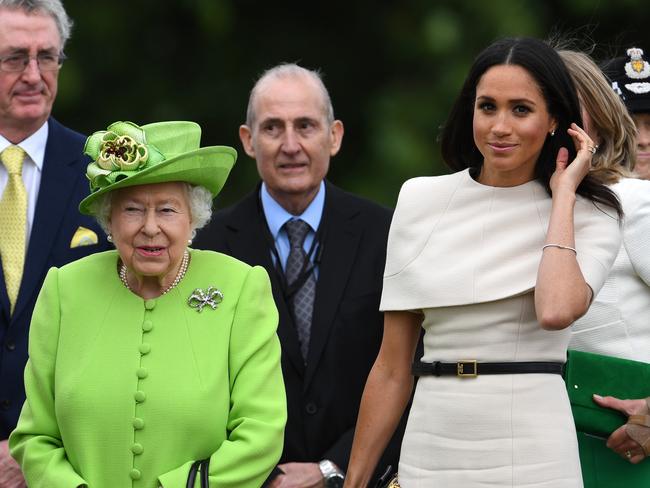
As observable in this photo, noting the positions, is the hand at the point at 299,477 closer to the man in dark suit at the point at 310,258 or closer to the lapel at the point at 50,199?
the man in dark suit at the point at 310,258

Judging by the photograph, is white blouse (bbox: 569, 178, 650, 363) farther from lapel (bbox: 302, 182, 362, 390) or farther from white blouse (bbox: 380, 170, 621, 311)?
lapel (bbox: 302, 182, 362, 390)

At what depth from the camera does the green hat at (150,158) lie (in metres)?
5.38

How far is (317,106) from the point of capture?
696 cm

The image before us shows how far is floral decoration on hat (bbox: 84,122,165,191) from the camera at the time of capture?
538cm

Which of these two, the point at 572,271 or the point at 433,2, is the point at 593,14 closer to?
the point at 433,2

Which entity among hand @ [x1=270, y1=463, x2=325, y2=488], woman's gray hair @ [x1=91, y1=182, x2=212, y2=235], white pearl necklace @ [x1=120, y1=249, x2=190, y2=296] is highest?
woman's gray hair @ [x1=91, y1=182, x2=212, y2=235]

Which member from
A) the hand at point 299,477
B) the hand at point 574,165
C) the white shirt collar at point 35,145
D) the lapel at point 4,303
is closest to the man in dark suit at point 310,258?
the hand at point 299,477

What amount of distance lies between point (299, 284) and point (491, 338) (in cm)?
153

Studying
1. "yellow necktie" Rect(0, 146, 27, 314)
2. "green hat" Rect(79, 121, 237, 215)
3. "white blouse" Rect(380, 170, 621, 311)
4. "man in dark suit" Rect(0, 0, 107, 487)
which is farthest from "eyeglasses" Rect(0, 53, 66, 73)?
"white blouse" Rect(380, 170, 621, 311)

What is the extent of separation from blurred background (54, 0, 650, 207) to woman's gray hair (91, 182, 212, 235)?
19.1 feet

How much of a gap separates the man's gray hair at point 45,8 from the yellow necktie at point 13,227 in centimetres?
55

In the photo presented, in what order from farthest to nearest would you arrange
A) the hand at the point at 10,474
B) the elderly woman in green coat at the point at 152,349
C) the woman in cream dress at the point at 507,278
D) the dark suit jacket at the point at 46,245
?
the dark suit jacket at the point at 46,245
the hand at the point at 10,474
the elderly woman in green coat at the point at 152,349
the woman in cream dress at the point at 507,278

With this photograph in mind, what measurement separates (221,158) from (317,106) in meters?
1.49

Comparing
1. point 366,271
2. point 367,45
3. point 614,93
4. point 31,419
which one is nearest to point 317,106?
point 366,271
